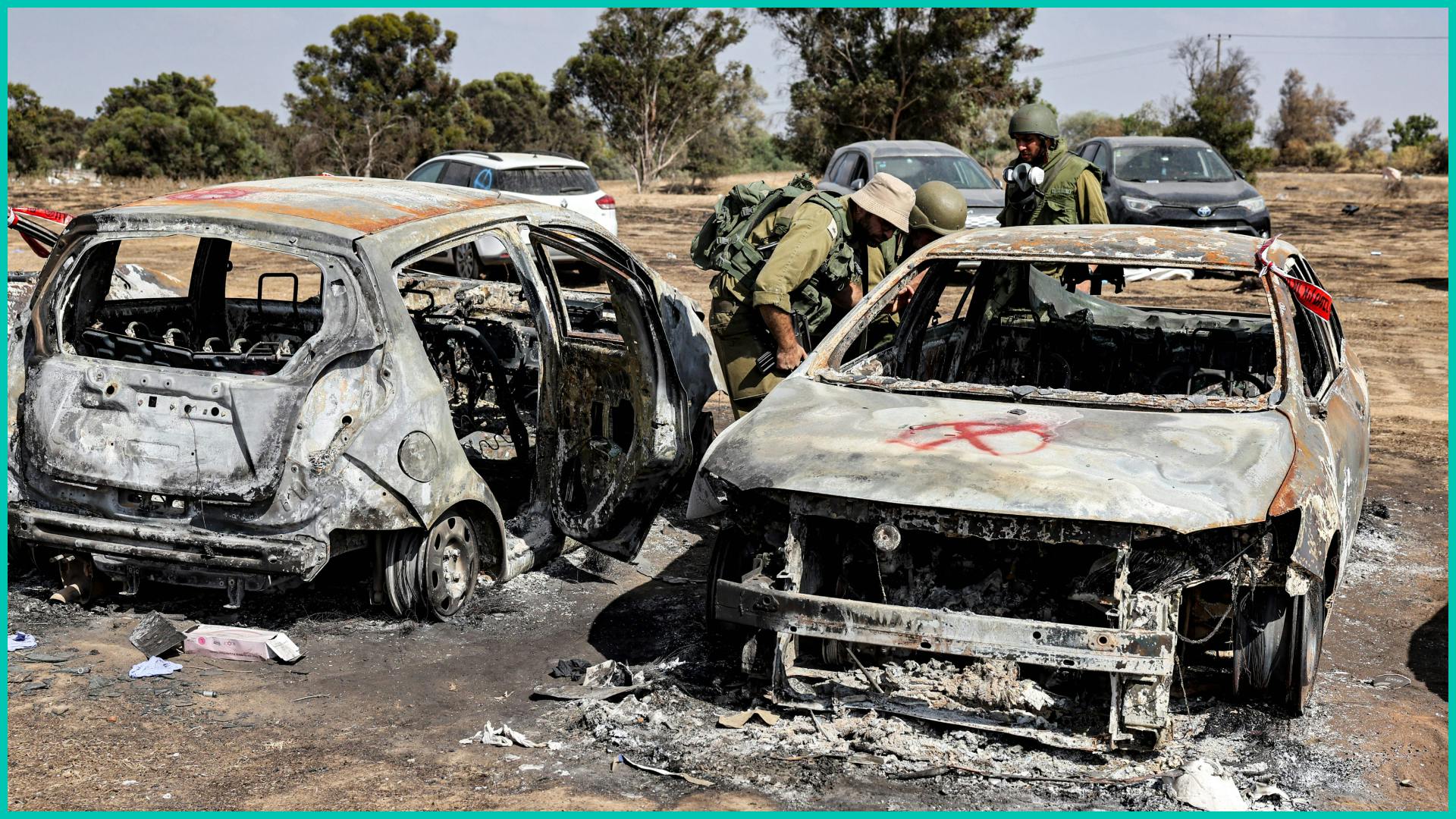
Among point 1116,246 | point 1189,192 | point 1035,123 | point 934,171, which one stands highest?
point 1035,123

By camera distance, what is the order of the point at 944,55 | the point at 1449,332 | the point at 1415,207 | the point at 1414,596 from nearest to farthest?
the point at 1414,596
the point at 1449,332
the point at 1415,207
the point at 944,55

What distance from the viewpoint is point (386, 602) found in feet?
17.0

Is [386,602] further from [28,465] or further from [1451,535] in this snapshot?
[1451,535]

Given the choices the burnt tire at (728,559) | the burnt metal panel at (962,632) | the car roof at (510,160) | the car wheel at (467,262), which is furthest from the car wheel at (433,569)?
the car roof at (510,160)

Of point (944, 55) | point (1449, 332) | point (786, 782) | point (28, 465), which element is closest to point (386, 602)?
point (28, 465)

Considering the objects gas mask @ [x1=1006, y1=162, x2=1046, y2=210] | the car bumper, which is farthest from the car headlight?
the car bumper

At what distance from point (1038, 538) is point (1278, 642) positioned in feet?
3.11

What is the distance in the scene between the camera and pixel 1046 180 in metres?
7.60

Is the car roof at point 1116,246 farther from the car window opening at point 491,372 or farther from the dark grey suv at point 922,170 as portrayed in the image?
the dark grey suv at point 922,170

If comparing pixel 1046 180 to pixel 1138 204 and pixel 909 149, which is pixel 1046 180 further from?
pixel 1138 204

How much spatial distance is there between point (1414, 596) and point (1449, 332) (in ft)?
25.1

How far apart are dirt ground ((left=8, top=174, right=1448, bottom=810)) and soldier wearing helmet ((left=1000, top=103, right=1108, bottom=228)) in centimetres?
239

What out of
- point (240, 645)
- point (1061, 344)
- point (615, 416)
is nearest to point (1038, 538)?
point (615, 416)

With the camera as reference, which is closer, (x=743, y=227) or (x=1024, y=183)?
(x=743, y=227)
